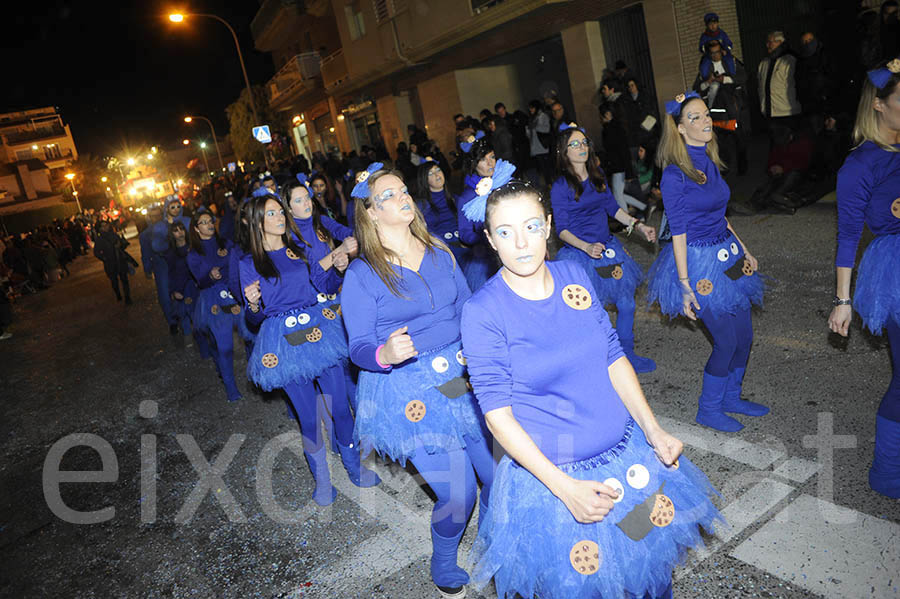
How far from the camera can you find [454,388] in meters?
3.20

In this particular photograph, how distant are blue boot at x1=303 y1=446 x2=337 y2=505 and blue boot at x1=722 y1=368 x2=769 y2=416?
3020mm

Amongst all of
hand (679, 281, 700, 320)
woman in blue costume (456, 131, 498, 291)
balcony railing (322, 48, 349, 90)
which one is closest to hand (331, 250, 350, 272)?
woman in blue costume (456, 131, 498, 291)

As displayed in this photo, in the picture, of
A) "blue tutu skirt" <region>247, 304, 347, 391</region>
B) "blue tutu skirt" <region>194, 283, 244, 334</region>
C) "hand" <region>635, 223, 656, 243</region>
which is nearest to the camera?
"blue tutu skirt" <region>247, 304, 347, 391</region>

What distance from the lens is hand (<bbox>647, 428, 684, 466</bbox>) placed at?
84.3 inches

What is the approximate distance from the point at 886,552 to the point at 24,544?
616 cm

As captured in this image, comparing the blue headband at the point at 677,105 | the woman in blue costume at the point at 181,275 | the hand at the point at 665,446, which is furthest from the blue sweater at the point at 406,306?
the woman in blue costume at the point at 181,275

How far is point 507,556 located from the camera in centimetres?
219

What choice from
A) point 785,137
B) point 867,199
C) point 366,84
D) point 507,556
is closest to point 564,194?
point 867,199

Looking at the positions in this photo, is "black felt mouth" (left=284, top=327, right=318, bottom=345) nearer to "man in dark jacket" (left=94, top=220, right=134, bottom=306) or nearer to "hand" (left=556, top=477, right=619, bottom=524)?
"hand" (left=556, top=477, right=619, bottom=524)

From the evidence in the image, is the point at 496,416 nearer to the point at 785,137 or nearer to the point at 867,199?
the point at 867,199

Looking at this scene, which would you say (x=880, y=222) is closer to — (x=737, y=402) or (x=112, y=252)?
(x=737, y=402)

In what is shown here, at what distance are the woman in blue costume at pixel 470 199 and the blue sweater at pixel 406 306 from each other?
194 cm

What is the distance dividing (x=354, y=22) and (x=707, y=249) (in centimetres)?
2485

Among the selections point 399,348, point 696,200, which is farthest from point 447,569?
point 696,200
